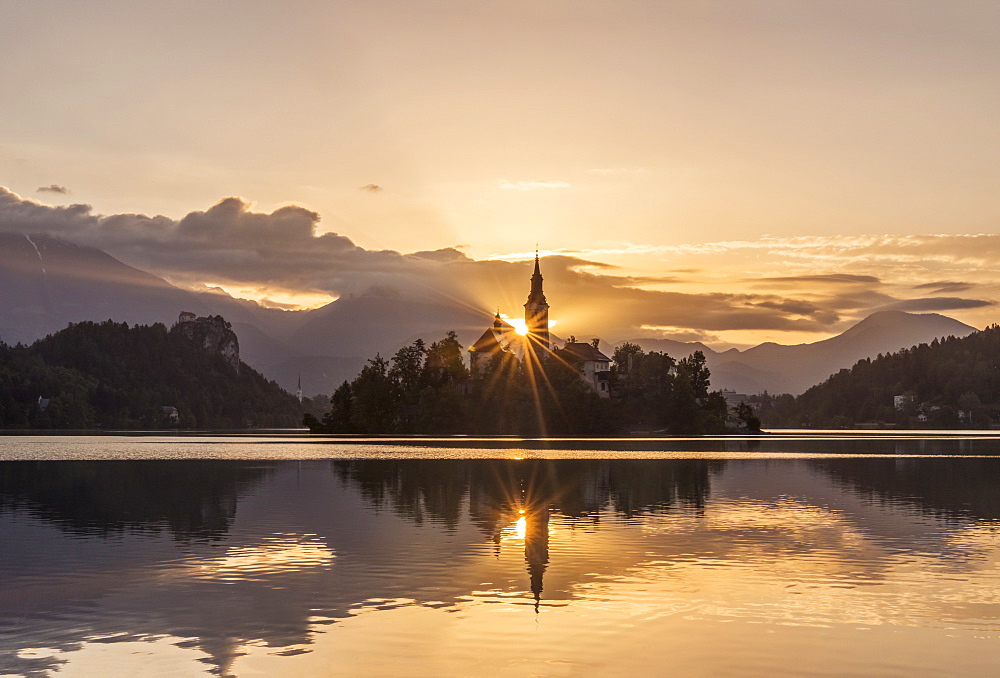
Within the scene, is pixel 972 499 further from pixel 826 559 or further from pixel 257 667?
pixel 257 667

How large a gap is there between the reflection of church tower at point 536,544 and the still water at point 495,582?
6.4 inches

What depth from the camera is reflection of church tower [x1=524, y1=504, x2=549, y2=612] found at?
94.5 ft

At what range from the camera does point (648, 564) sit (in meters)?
31.8

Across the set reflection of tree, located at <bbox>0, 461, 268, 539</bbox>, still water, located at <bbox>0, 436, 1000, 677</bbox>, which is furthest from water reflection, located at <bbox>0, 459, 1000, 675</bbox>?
reflection of tree, located at <bbox>0, 461, 268, 539</bbox>

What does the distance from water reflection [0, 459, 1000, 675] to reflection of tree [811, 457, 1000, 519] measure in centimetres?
67

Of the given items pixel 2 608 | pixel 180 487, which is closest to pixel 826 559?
pixel 2 608

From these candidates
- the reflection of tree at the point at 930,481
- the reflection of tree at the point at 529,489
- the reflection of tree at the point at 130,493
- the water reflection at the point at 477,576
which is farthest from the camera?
the reflection of tree at the point at 930,481

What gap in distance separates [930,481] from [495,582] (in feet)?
161

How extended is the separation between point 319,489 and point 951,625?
4202 centimetres

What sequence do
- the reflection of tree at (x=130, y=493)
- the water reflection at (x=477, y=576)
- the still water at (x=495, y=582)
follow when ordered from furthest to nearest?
the reflection of tree at (x=130, y=493) < the water reflection at (x=477, y=576) < the still water at (x=495, y=582)

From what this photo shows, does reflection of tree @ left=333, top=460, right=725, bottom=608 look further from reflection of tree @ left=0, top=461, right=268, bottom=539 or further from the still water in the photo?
reflection of tree @ left=0, top=461, right=268, bottom=539

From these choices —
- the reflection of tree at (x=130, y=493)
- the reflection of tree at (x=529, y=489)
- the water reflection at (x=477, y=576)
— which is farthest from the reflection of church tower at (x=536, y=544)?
the reflection of tree at (x=130, y=493)

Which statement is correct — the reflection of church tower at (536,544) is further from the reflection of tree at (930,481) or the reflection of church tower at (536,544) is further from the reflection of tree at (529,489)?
the reflection of tree at (930,481)

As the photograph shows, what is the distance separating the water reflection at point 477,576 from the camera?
826 inches
